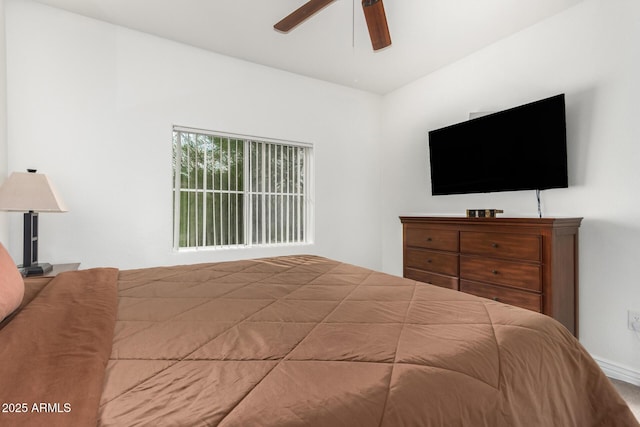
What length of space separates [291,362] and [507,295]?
2227 millimetres

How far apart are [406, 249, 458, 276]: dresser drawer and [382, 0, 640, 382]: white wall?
27.8 inches

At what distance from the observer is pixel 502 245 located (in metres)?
2.45

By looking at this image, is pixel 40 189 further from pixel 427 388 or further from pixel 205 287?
pixel 427 388

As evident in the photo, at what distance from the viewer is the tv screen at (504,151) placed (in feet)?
7.93

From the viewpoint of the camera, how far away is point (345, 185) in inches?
162

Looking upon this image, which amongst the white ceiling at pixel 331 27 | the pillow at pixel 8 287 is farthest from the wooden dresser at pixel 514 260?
the pillow at pixel 8 287

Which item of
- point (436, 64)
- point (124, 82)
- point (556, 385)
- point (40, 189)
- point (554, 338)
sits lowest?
point (556, 385)

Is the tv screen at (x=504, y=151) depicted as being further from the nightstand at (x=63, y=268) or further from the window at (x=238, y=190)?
the nightstand at (x=63, y=268)

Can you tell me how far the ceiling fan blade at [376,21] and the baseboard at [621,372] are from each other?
2.64 metres

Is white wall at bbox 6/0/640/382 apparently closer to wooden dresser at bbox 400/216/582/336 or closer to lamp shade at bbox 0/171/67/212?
wooden dresser at bbox 400/216/582/336

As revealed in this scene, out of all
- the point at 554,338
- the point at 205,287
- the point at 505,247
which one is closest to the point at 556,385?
the point at 554,338

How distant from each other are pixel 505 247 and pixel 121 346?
2.47 metres

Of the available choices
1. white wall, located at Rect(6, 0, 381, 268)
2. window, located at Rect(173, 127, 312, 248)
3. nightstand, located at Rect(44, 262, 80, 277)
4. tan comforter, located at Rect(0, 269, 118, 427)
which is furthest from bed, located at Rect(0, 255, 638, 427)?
window, located at Rect(173, 127, 312, 248)

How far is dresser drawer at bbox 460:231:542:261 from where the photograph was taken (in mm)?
2252
